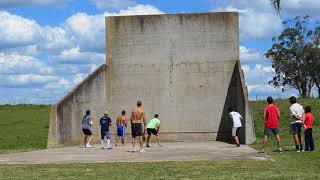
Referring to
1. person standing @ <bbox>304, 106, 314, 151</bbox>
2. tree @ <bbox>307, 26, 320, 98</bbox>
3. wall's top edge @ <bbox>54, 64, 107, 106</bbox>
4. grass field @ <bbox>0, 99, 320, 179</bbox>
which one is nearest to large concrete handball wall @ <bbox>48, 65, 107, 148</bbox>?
wall's top edge @ <bbox>54, 64, 107, 106</bbox>

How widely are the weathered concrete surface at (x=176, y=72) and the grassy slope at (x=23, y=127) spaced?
4617 millimetres

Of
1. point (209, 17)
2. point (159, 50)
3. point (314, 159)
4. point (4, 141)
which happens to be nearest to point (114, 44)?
point (159, 50)

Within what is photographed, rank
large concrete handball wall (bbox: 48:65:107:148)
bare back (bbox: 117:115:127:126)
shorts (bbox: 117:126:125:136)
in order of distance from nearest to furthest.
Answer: large concrete handball wall (bbox: 48:65:107:148) < bare back (bbox: 117:115:127:126) < shorts (bbox: 117:126:125:136)

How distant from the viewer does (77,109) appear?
27.2 meters

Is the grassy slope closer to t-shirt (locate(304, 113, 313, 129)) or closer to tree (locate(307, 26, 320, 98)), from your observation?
t-shirt (locate(304, 113, 313, 129))

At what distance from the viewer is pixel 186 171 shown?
576 inches

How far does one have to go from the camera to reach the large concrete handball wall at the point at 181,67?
94.8 feet

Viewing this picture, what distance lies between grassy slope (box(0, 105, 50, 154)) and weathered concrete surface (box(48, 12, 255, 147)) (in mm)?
4617

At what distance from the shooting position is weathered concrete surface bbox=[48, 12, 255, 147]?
94.7 ft

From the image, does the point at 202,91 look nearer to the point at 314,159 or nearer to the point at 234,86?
the point at 234,86

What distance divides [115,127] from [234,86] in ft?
18.1

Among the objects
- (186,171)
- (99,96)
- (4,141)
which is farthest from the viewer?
(4,141)

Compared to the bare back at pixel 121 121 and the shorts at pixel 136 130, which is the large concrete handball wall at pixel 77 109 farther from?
the shorts at pixel 136 130

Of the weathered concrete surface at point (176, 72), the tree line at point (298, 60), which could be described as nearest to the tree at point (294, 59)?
the tree line at point (298, 60)
